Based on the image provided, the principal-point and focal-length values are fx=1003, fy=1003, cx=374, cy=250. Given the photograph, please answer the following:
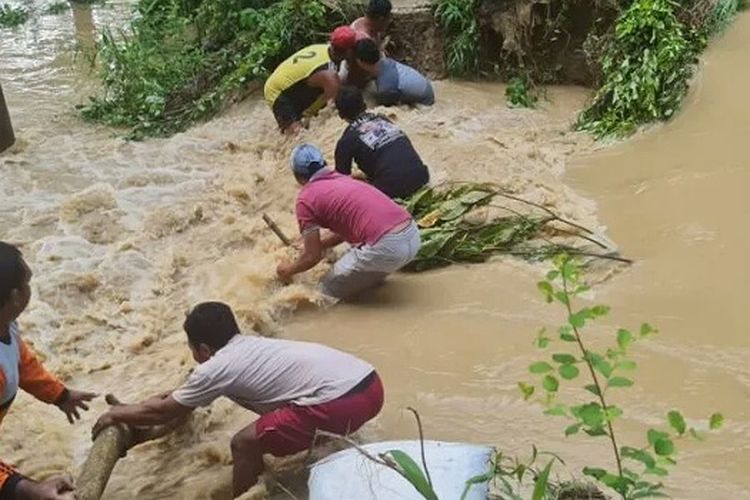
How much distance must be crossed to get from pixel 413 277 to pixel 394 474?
308 centimetres

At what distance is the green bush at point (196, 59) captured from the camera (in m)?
9.89

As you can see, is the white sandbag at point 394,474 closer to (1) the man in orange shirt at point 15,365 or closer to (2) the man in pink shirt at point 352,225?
(1) the man in orange shirt at point 15,365

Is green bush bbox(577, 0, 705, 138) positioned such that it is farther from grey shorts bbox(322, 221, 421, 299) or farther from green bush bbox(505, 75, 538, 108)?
grey shorts bbox(322, 221, 421, 299)

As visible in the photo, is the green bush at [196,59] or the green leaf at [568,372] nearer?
the green leaf at [568,372]

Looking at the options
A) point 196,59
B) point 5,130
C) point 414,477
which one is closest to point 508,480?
point 414,477

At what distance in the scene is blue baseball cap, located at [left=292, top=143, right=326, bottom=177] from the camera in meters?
6.06

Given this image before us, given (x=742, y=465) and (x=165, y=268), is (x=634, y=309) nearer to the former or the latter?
(x=742, y=465)

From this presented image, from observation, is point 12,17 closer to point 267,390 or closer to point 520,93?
point 520,93

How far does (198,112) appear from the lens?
32.7 ft

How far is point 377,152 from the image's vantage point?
22.5 feet

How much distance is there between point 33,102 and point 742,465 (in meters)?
8.98

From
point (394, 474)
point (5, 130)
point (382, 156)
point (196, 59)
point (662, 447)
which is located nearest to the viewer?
point (662, 447)

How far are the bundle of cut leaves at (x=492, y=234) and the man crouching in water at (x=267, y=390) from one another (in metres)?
2.22

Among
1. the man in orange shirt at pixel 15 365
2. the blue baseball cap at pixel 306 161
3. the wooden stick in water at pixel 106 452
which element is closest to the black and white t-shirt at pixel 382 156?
the blue baseball cap at pixel 306 161
